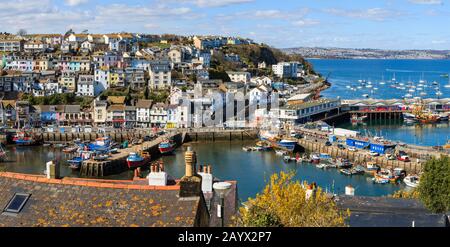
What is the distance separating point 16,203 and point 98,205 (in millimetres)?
873

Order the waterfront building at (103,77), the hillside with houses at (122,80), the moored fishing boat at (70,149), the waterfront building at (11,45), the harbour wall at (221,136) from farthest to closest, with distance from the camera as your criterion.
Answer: the waterfront building at (11,45), the waterfront building at (103,77), the hillside with houses at (122,80), the harbour wall at (221,136), the moored fishing boat at (70,149)

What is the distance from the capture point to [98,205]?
5641 millimetres

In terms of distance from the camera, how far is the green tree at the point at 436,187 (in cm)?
1214

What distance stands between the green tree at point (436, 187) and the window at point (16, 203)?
8281 mm

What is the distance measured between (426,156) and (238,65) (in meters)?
46.0

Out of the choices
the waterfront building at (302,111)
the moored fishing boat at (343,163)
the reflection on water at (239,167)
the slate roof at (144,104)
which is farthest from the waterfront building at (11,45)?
the moored fishing boat at (343,163)

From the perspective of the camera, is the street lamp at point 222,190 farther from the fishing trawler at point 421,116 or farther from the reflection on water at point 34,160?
the fishing trawler at point 421,116

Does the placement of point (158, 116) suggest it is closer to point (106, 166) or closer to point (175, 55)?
point (106, 166)

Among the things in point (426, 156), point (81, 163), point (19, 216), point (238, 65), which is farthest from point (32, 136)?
point (238, 65)

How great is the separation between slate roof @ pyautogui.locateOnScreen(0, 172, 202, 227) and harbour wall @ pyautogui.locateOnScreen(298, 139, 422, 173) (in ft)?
70.1

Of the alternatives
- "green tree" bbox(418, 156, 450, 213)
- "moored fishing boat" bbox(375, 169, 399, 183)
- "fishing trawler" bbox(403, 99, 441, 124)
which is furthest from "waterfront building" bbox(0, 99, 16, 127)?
"green tree" bbox(418, 156, 450, 213)

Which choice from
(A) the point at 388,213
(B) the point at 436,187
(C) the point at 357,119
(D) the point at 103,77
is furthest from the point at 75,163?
(C) the point at 357,119

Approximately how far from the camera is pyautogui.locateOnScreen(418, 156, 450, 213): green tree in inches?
478
